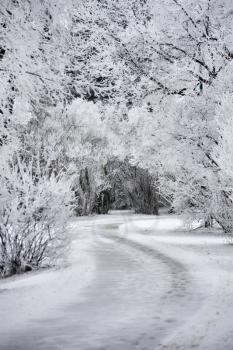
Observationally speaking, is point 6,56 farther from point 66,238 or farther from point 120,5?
point 120,5

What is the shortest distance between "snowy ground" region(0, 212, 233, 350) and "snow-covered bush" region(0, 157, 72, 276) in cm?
45

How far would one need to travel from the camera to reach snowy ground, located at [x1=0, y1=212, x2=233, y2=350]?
598cm

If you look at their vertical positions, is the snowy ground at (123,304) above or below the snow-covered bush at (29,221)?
below

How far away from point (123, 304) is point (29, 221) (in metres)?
3.61

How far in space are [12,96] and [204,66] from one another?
29.0 feet

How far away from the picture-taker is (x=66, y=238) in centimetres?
1159

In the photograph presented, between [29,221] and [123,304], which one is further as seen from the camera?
[29,221]

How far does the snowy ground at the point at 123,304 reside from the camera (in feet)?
19.6

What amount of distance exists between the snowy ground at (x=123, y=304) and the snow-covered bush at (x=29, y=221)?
17.8 inches

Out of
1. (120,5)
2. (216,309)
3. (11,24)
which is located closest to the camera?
(216,309)

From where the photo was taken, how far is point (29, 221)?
10.9m

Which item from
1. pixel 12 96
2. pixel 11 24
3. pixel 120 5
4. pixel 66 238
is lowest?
pixel 66 238

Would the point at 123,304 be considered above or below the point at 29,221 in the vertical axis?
below

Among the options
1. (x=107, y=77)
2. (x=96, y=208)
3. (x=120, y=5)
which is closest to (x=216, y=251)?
(x=107, y=77)
